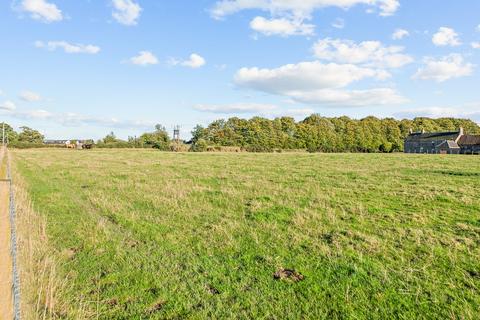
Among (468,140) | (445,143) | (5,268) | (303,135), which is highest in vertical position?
(303,135)

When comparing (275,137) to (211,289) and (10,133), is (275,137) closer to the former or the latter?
(10,133)

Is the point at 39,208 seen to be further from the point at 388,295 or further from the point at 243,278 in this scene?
the point at 388,295

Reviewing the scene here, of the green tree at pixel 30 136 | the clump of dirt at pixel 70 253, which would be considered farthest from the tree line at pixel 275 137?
the clump of dirt at pixel 70 253

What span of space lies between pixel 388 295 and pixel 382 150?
124 meters

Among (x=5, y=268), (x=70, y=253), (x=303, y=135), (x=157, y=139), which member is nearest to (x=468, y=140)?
(x=303, y=135)

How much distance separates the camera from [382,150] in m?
119

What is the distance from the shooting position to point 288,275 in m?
6.61

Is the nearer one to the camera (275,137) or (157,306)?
(157,306)

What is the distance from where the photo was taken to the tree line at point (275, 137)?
347ft

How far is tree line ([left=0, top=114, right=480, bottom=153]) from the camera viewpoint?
105900 millimetres

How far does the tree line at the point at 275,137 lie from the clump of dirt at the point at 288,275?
9001 cm

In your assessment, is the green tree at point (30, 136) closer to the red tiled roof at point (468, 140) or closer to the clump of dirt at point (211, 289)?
the clump of dirt at point (211, 289)

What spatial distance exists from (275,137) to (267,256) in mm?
103224

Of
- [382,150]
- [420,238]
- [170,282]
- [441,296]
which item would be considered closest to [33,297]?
[170,282]
